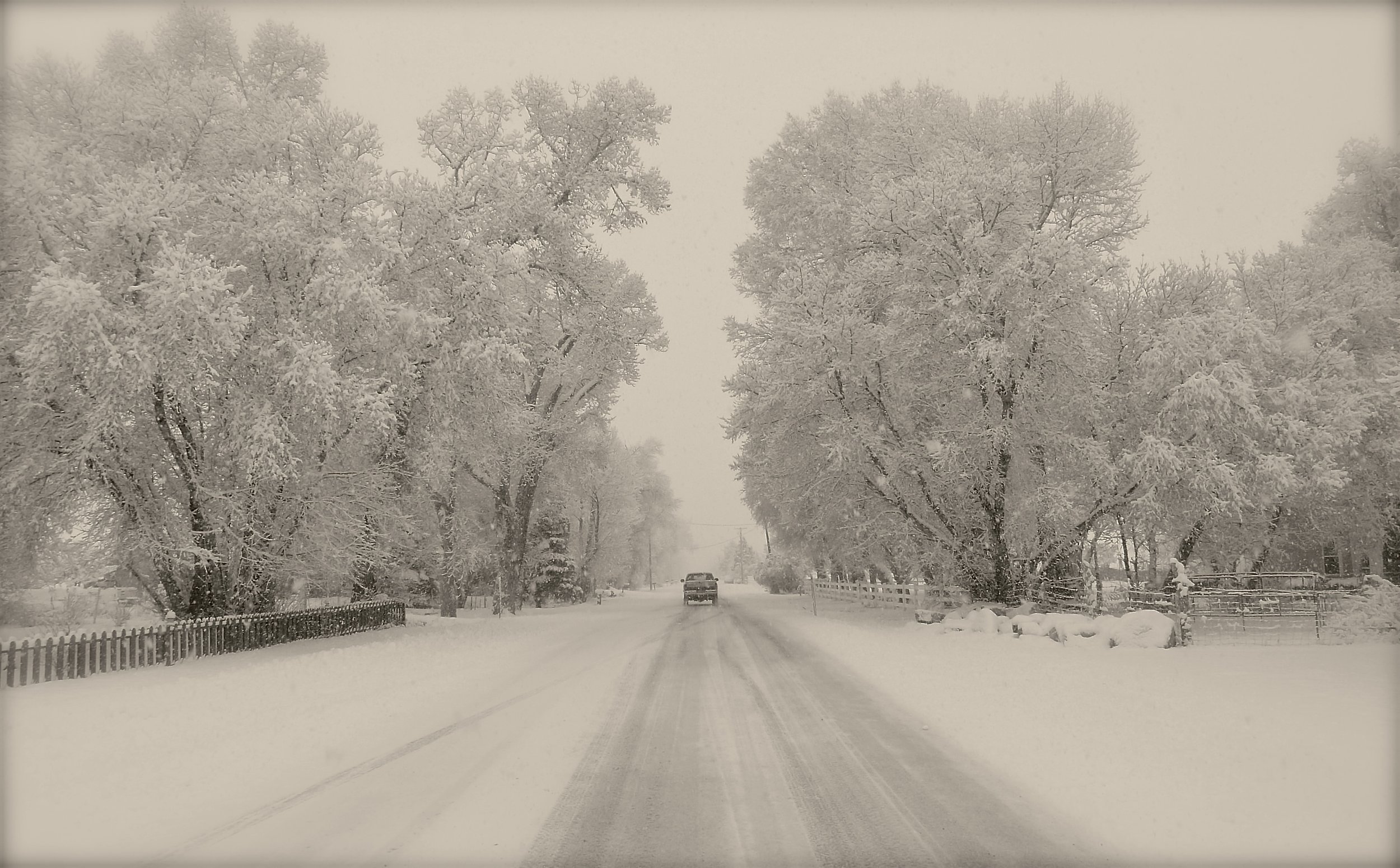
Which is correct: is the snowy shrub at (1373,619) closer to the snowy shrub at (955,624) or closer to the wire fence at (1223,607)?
the wire fence at (1223,607)

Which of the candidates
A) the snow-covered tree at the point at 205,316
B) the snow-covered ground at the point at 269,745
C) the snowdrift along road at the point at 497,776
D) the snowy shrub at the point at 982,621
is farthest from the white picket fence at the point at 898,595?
the snow-covered tree at the point at 205,316

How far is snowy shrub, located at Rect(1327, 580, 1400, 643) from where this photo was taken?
15.0 m

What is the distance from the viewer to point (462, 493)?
119 ft

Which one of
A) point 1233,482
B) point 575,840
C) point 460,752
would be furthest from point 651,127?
point 575,840

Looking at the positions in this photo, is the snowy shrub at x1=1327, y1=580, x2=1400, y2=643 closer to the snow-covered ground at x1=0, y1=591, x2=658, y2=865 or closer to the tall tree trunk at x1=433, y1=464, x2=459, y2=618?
the snow-covered ground at x1=0, y1=591, x2=658, y2=865

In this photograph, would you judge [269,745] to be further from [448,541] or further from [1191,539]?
[1191,539]

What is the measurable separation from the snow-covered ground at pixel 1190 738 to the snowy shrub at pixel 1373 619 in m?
1.19

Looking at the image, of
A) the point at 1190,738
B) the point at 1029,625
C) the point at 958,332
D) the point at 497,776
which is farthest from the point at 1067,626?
the point at 497,776

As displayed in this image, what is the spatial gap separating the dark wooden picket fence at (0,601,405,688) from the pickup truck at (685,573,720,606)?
21549mm

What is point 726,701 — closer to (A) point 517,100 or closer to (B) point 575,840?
(B) point 575,840

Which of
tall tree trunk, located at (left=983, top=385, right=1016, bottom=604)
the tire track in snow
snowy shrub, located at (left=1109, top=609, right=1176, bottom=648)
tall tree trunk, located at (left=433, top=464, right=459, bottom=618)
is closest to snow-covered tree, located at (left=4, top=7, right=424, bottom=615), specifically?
tall tree trunk, located at (left=433, top=464, right=459, bottom=618)

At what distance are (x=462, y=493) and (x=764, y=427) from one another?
1706cm

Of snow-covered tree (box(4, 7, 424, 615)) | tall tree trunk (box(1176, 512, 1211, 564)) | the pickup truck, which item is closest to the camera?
snow-covered tree (box(4, 7, 424, 615))

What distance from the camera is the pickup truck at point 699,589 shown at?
131ft
